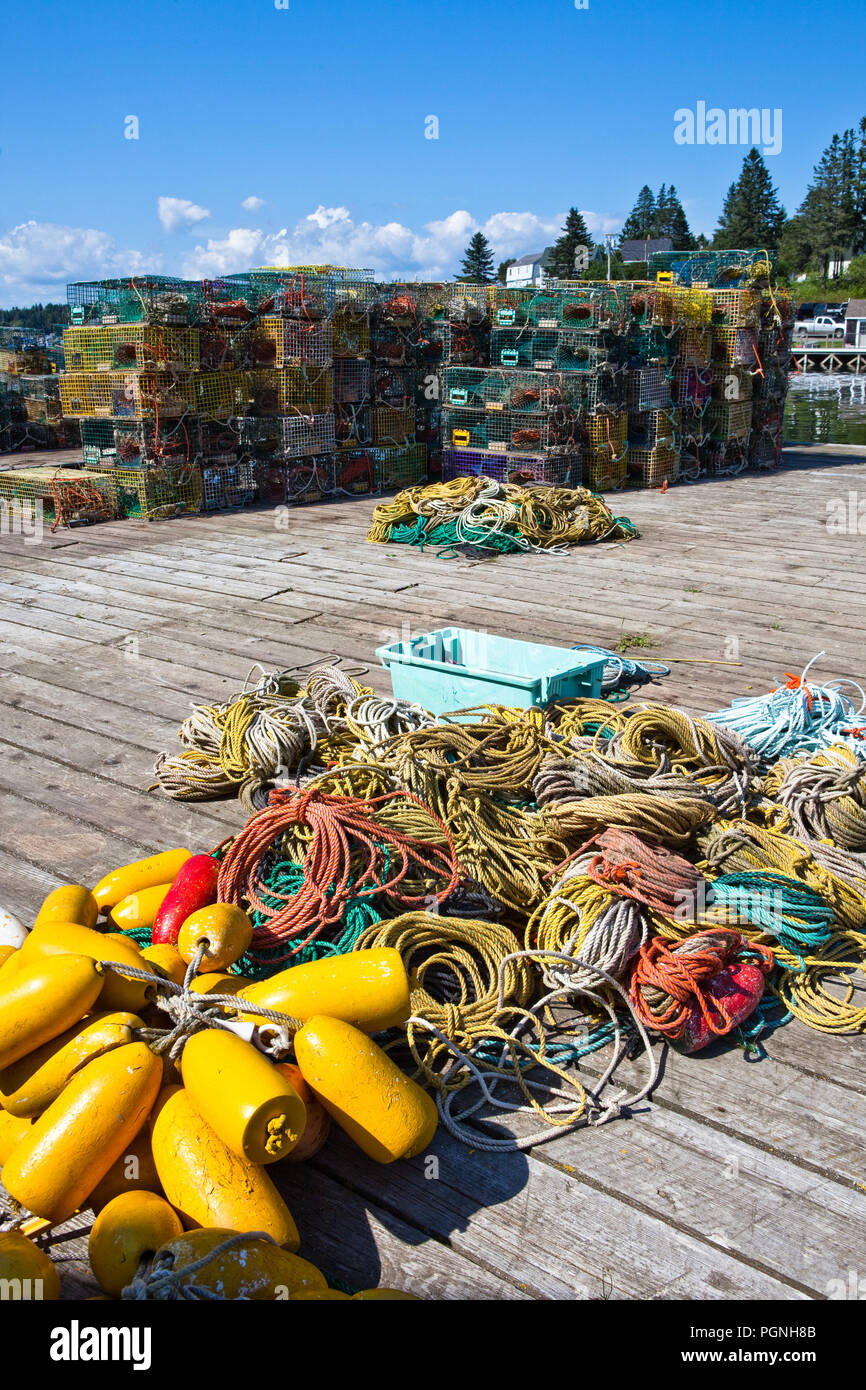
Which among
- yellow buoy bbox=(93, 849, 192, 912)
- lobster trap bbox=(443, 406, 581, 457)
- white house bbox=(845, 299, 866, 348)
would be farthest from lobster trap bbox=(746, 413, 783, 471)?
white house bbox=(845, 299, 866, 348)

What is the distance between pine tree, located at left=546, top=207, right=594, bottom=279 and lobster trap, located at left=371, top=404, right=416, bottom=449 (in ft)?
187

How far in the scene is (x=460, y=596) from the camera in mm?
6176

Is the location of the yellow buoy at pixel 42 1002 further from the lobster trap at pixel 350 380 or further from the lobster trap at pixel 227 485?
the lobster trap at pixel 350 380

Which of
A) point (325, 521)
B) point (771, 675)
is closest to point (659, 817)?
point (771, 675)

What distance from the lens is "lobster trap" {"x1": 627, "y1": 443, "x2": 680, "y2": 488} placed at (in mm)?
10156

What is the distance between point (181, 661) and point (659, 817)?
2925 millimetres

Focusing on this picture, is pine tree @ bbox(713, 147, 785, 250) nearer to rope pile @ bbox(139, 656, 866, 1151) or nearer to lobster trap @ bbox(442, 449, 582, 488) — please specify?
lobster trap @ bbox(442, 449, 582, 488)

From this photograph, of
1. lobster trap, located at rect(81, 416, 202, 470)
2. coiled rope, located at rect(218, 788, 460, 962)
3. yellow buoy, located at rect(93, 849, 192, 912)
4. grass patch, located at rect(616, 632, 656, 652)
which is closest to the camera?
coiled rope, located at rect(218, 788, 460, 962)

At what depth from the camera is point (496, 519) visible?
7.46 metres

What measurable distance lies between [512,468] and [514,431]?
323 mm

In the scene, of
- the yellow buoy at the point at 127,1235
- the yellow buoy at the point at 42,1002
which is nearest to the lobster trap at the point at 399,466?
the yellow buoy at the point at 42,1002

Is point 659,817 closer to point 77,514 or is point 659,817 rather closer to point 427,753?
point 427,753

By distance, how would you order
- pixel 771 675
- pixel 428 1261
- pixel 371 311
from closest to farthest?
pixel 428 1261 → pixel 771 675 → pixel 371 311

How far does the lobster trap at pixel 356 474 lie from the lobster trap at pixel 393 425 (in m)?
0.23
